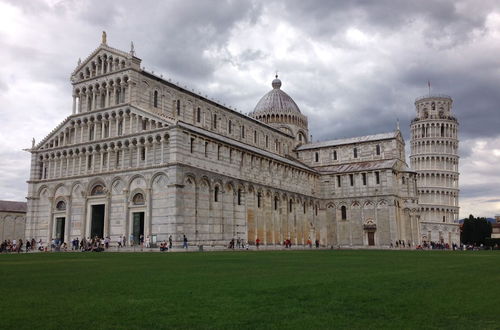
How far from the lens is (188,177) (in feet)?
141

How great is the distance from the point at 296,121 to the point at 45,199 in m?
42.6

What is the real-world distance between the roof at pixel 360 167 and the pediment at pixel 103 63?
35.7m

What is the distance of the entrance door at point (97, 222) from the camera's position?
46.6 meters

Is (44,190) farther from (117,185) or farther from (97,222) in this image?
(117,185)

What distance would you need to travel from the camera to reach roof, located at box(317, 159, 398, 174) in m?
66.9

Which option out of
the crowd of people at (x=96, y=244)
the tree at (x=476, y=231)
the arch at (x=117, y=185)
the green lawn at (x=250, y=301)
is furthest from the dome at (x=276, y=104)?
the green lawn at (x=250, y=301)

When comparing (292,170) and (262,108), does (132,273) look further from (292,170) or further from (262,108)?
(262,108)

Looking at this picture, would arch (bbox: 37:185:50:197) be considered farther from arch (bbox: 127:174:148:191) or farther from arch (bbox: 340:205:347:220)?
arch (bbox: 340:205:347:220)

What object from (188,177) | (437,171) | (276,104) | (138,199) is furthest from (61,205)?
(437,171)

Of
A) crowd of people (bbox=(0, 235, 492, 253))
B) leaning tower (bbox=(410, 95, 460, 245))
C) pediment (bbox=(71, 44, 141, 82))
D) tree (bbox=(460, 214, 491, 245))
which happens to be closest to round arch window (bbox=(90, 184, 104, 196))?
crowd of people (bbox=(0, 235, 492, 253))

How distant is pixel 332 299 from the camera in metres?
10.3

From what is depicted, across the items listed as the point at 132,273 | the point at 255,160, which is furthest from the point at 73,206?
the point at 132,273

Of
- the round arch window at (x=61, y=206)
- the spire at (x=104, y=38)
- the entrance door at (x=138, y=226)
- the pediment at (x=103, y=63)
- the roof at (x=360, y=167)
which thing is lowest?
the entrance door at (x=138, y=226)

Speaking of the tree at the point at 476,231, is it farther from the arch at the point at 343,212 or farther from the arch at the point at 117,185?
the arch at the point at 117,185
